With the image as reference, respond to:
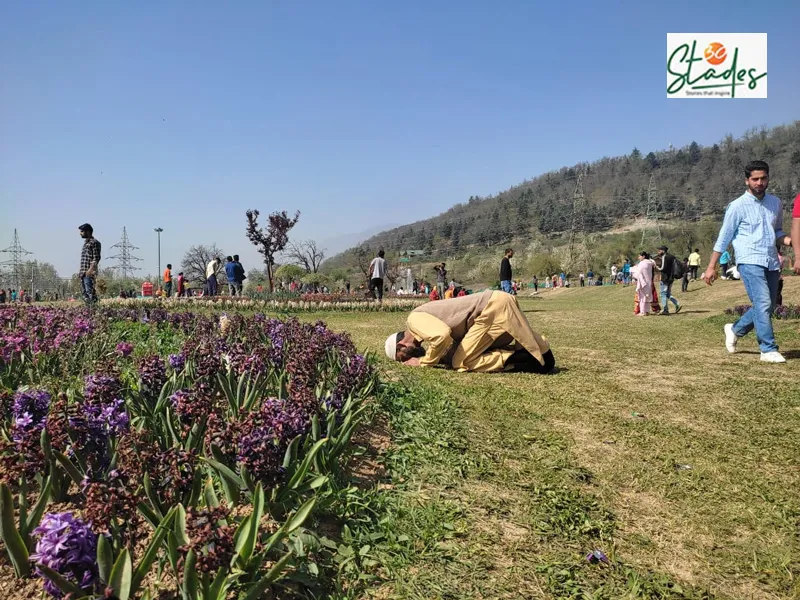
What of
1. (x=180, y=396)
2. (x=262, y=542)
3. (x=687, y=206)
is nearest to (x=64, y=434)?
(x=180, y=396)

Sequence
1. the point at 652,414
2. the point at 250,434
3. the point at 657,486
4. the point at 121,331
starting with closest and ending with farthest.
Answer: the point at 250,434, the point at 657,486, the point at 652,414, the point at 121,331

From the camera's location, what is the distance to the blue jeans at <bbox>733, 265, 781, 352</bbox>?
19.6 ft

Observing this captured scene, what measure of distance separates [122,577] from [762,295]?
21.2ft

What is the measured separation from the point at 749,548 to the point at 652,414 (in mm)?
2027

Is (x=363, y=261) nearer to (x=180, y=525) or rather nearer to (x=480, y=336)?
(x=480, y=336)

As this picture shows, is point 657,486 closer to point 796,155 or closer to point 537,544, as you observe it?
point 537,544

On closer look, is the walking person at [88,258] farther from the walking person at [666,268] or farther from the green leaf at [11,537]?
the walking person at [666,268]

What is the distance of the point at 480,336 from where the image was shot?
570 cm

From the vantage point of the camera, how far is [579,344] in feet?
27.6

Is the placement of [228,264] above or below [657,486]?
above

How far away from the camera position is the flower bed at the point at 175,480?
63.1 inches

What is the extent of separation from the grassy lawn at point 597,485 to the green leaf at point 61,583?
39.7 inches

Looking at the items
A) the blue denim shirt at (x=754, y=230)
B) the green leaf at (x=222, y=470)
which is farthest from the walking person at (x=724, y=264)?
the green leaf at (x=222, y=470)

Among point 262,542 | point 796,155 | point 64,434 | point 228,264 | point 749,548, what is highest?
point 796,155
